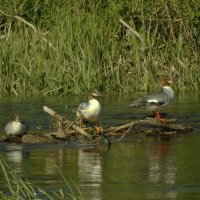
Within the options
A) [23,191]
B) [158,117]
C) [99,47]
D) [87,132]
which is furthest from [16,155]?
[99,47]

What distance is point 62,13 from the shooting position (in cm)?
2792

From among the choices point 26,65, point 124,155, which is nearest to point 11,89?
point 26,65

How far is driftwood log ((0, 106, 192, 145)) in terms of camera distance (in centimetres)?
1681

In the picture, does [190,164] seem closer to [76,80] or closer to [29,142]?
[29,142]

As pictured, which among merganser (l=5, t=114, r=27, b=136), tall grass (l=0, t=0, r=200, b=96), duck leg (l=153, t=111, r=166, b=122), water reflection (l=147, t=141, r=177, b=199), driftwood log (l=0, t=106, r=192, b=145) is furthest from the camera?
tall grass (l=0, t=0, r=200, b=96)

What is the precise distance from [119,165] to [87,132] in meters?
3.14

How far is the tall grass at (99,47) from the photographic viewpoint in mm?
26750

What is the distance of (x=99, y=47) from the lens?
27172mm

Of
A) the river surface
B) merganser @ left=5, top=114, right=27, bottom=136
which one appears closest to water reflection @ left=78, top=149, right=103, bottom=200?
the river surface

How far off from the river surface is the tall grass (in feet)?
21.1

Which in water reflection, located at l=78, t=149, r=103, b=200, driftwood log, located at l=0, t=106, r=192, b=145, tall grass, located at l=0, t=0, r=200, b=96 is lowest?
water reflection, located at l=78, t=149, r=103, b=200

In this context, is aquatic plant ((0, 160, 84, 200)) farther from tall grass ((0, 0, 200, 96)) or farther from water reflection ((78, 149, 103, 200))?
tall grass ((0, 0, 200, 96))

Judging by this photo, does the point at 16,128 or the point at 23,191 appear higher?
the point at 16,128

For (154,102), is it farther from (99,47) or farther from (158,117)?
(99,47)
